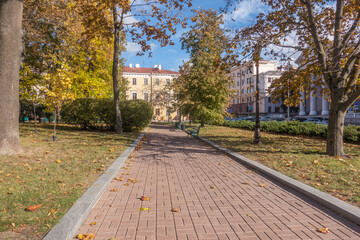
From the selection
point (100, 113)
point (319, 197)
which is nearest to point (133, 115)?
point (100, 113)

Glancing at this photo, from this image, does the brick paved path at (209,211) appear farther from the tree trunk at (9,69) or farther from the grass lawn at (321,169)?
the tree trunk at (9,69)

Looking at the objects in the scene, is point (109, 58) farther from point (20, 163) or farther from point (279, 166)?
point (279, 166)

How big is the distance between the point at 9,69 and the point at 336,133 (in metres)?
10.5

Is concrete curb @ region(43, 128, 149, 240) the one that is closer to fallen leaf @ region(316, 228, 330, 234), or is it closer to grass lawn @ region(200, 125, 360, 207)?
fallen leaf @ region(316, 228, 330, 234)

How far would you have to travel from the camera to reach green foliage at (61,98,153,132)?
1752 centimetres

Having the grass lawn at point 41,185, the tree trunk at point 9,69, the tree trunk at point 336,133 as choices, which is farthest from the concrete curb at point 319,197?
the tree trunk at point 9,69

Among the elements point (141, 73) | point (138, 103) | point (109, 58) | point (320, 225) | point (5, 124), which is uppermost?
point (141, 73)

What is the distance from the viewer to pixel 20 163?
6293 mm

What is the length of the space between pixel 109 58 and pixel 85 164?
18.3 metres

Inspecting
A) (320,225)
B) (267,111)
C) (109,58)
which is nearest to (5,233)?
(320,225)

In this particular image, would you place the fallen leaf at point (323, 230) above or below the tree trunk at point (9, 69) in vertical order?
below

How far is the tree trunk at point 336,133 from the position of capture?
841 centimetres

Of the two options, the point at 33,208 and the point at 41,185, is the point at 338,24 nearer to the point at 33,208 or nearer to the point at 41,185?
the point at 41,185

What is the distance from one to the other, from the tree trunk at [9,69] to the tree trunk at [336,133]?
33.5 feet
